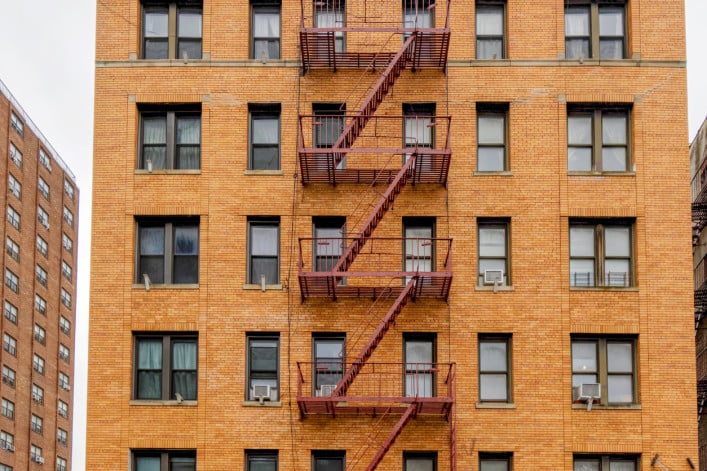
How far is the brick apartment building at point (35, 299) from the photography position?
103 m

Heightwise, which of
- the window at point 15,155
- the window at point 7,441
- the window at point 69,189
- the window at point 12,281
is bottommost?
the window at point 7,441

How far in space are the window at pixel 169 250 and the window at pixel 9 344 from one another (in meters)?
69.5

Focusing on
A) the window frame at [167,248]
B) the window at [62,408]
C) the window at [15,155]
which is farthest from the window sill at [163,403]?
the window at [62,408]

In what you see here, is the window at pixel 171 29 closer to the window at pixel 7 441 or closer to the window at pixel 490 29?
the window at pixel 490 29

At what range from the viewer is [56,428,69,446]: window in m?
116

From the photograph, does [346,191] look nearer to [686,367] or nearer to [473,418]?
[473,418]

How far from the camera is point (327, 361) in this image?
1324 inches

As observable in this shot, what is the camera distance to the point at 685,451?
109 feet

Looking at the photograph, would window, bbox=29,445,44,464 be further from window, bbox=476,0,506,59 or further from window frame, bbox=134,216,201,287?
window, bbox=476,0,506,59

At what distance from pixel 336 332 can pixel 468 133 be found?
681 centimetres

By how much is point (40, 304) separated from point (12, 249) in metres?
8.60

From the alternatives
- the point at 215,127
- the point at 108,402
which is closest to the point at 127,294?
the point at 108,402

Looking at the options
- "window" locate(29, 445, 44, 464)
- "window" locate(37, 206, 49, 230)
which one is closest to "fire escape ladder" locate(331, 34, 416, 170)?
"window" locate(29, 445, 44, 464)

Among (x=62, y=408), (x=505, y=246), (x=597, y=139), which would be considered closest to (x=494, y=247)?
(x=505, y=246)
